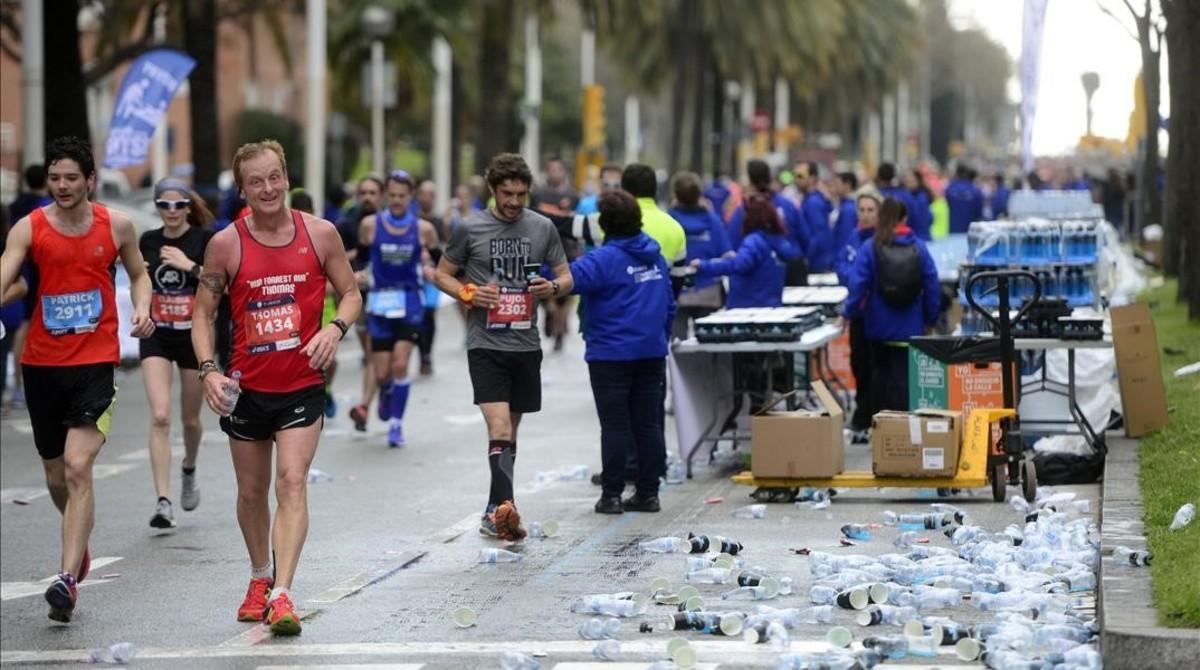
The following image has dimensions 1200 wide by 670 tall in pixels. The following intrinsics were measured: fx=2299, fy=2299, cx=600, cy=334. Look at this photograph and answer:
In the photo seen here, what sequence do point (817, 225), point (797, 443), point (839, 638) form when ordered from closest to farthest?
1. point (839, 638)
2. point (797, 443)
3. point (817, 225)

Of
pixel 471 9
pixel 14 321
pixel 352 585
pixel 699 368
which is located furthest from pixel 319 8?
pixel 352 585

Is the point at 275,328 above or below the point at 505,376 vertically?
above

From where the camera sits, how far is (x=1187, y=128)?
19.9 metres

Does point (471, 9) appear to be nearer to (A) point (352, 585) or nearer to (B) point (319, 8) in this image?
(B) point (319, 8)

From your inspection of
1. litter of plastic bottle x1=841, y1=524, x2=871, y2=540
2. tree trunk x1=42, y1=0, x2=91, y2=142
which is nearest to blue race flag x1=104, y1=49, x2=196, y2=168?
tree trunk x1=42, y1=0, x2=91, y2=142

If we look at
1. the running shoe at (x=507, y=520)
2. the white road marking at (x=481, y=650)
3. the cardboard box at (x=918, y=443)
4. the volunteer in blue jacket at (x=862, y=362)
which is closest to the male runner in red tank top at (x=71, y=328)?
the white road marking at (x=481, y=650)

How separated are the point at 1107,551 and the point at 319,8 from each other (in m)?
26.3

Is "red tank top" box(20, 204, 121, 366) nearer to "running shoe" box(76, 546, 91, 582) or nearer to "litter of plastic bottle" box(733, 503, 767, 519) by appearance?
"running shoe" box(76, 546, 91, 582)

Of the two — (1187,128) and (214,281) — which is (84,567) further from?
(1187,128)

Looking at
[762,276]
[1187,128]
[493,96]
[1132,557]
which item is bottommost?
[1132,557]

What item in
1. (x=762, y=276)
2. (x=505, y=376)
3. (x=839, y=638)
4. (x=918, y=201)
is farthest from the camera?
(x=918, y=201)

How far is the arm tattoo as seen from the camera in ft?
28.7

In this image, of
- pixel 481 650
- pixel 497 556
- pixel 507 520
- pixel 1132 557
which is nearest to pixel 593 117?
pixel 507 520

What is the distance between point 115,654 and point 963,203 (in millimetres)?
25396
